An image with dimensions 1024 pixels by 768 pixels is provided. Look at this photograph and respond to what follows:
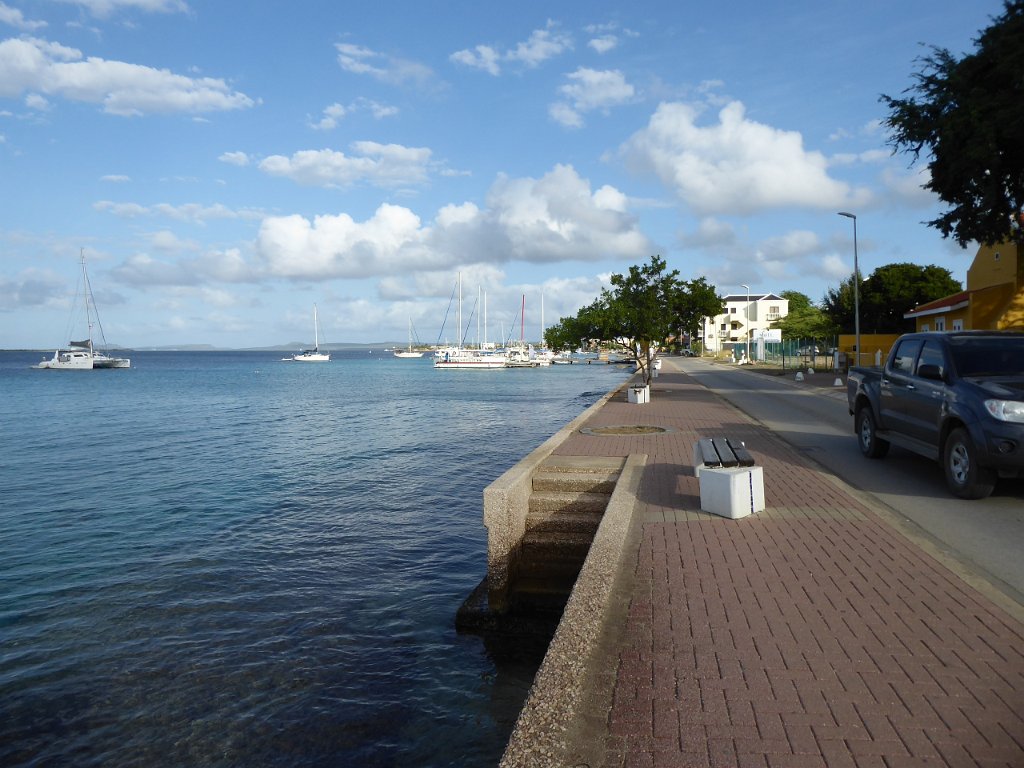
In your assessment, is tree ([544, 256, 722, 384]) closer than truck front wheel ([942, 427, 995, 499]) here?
No

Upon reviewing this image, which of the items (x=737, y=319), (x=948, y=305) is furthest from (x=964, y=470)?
(x=737, y=319)

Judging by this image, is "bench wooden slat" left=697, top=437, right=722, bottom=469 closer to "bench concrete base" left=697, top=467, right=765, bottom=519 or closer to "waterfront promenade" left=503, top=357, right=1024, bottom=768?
"bench concrete base" left=697, top=467, right=765, bottom=519

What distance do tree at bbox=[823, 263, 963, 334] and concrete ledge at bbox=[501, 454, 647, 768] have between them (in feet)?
183

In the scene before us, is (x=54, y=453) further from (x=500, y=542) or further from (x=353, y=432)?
(x=500, y=542)

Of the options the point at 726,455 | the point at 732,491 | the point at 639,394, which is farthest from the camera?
the point at 639,394

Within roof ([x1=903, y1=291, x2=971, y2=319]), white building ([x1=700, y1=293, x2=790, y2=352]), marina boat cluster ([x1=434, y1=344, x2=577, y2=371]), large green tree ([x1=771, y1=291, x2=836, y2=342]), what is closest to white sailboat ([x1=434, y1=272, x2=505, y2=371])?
marina boat cluster ([x1=434, y1=344, x2=577, y2=371])

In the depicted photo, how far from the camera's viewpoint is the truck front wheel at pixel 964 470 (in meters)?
8.30

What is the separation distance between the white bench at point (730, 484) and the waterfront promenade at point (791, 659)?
354mm

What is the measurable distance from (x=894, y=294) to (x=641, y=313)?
128 ft

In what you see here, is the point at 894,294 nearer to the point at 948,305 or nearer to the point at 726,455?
the point at 948,305

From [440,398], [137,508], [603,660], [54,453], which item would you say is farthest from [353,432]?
[603,660]

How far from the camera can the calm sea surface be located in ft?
19.5

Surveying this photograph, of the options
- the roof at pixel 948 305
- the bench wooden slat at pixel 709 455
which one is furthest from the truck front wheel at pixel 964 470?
the roof at pixel 948 305

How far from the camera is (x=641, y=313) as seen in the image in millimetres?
25000
